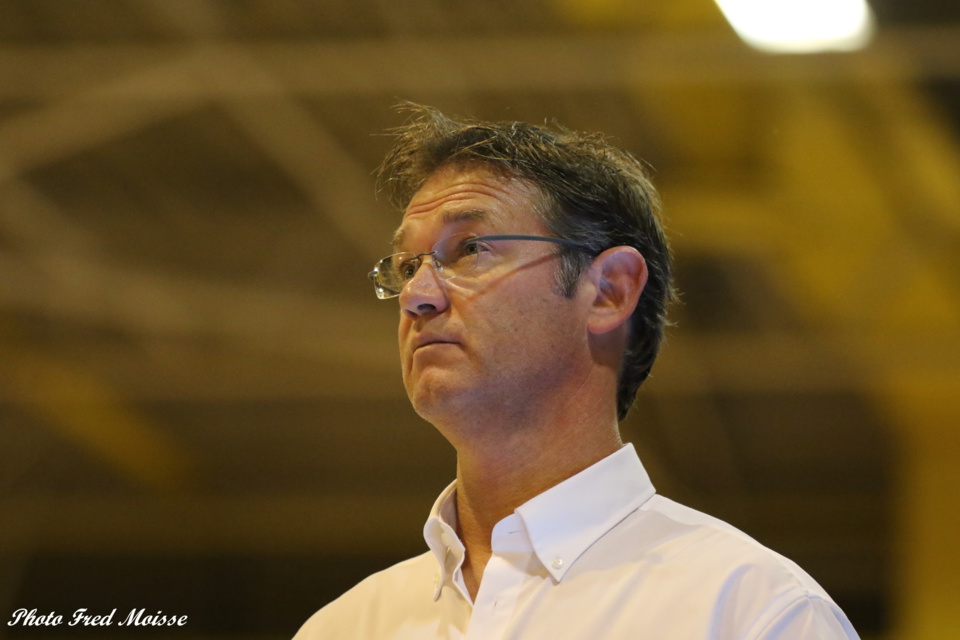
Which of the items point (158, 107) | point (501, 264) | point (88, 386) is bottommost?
point (501, 264)

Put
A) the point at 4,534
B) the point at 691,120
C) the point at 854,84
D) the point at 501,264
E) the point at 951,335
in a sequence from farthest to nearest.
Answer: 1. the point at 4,534
2. the point at 951,335
3. the point at 691,120
4. the point at 854,84
5. the point at 501,264

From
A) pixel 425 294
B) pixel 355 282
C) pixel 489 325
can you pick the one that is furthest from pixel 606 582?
pixel 355 282

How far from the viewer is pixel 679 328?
534 centimetres

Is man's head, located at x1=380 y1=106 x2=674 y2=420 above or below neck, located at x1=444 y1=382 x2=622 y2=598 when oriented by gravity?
above

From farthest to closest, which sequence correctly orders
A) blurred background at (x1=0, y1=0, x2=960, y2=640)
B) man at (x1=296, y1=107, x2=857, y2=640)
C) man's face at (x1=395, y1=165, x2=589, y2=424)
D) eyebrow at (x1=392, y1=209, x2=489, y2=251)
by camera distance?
blurred background at (x1=0, y1=0, x2=960, y2=640), eyebrow at (x1=392, y1=209, x2=489, y2=251), man's face at (x1=395, y1=165, x2=589, y2=424), man at (x1=296, y1=107, x2=857, y2=640)

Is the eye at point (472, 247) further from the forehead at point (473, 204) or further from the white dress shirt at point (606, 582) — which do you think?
the white dress shirt at point (606, 582)

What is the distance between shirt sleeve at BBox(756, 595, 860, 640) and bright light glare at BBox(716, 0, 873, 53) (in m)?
2.93

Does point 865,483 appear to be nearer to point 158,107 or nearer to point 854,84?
point 854,84

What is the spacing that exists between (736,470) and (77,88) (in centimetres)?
443

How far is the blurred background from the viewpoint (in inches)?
160

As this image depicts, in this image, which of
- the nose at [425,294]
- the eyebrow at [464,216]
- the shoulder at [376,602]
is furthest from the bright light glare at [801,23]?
the shoulder at [376,602]

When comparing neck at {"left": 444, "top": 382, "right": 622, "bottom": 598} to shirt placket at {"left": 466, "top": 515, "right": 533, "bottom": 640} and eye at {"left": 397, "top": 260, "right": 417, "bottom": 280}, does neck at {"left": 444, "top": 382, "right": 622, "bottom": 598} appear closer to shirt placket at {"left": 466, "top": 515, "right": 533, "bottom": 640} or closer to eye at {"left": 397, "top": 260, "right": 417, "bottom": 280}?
shirt placket at {"left": 466, "top": 515, "right": 533, "bottom": 640}

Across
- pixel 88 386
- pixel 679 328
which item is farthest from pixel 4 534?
pixel 679 328

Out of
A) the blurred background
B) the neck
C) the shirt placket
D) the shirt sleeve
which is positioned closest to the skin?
the neck
